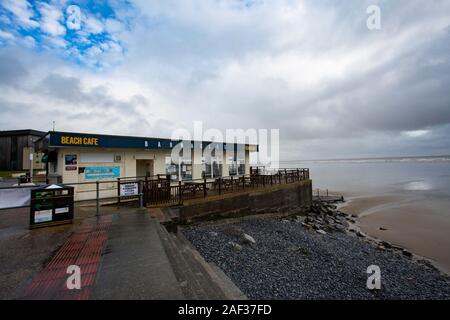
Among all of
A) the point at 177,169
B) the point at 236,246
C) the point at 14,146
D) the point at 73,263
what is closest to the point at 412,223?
the point at 236,246

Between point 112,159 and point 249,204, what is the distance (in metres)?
7.91

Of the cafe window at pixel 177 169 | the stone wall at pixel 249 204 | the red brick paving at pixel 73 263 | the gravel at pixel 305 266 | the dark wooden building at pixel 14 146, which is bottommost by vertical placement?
the gravel at pixel 305 266

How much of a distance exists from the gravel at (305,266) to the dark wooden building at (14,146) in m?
34.5

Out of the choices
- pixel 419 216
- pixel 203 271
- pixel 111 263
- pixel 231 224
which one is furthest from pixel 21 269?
pixel 419 216

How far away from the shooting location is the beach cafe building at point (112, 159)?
383 inches

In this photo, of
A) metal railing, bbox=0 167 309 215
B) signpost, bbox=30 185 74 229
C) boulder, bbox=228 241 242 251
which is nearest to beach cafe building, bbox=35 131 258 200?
metal railing, bbox=0 167 309 215

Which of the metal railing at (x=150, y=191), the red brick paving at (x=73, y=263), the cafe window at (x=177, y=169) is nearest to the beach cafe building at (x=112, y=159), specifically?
the cafe window at (x=177, y=169)

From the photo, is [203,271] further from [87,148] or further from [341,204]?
[341,204]

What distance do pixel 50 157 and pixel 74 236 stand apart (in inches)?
352

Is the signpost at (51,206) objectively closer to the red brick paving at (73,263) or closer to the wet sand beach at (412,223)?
the red brick paving at (73,263)

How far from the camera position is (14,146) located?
29.3m

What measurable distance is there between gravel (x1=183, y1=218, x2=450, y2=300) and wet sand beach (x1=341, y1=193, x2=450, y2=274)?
2.12 metres

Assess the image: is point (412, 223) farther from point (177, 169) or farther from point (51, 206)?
point (51, 206)

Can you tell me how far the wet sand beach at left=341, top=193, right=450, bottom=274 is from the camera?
35.6ft
